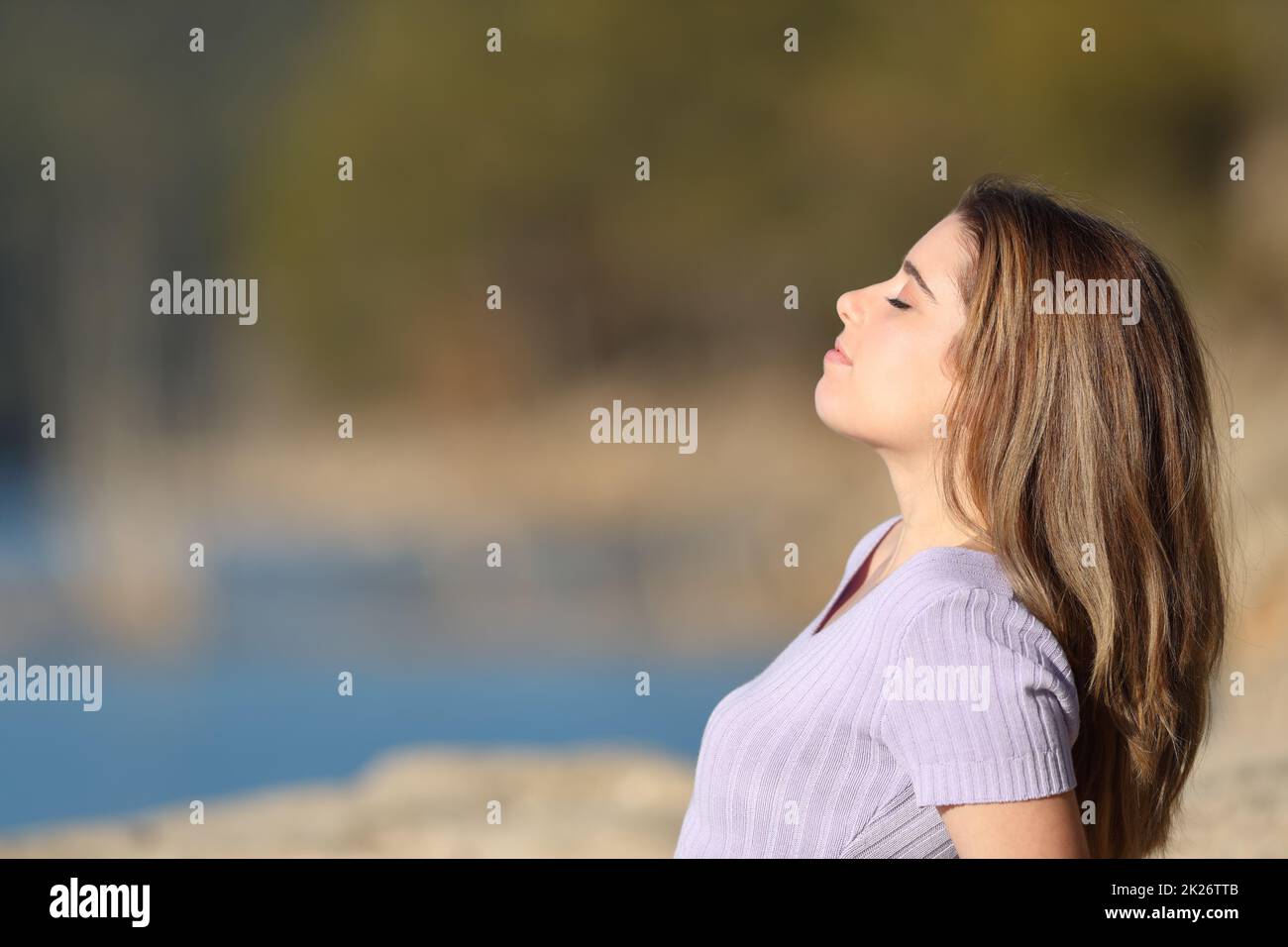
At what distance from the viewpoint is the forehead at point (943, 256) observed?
95cm

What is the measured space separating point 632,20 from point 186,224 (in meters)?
2.22

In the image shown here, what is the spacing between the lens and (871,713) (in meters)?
0.87

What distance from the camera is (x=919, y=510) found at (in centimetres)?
98

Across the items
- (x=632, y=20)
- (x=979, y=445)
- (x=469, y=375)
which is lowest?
(x=979, y=445)

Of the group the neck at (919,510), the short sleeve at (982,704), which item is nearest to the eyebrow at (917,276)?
the neck at (919,510)

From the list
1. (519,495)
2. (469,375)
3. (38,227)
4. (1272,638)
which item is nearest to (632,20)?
(469,375)

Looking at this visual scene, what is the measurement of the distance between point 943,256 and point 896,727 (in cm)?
36

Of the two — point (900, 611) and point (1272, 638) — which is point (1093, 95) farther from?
point (900, 611)
